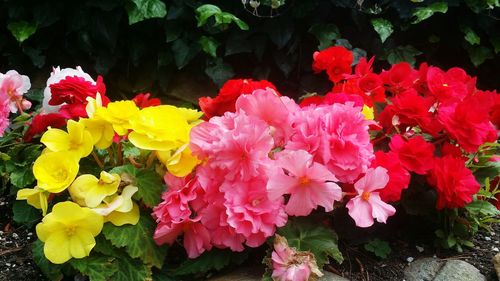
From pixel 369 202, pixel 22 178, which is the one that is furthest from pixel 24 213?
pixel 369 202

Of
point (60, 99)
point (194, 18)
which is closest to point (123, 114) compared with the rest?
point (60, 99)

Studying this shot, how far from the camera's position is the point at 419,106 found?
6.15 ft

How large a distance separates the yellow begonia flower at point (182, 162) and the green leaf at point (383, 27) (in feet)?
5.62

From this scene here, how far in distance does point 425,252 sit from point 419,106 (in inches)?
19.1

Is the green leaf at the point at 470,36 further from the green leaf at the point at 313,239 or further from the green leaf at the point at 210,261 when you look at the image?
the green leaf at the point at 210,261

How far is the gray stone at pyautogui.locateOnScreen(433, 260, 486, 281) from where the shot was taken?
1.85 metres

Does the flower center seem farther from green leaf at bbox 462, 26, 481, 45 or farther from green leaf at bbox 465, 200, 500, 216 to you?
green leaf at bbox 462, 26, 481, 45

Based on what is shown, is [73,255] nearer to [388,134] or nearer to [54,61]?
[388,134]

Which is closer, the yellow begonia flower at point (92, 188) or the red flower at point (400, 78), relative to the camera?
the yellow begonia flower at point (92, 188)

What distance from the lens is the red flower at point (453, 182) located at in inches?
70.5

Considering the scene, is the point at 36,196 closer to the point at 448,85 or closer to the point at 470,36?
the point at 448,85

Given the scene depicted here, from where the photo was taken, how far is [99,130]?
180cm

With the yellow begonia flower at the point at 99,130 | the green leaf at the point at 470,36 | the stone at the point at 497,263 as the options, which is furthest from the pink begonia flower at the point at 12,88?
the green leaf at the point at 470,36

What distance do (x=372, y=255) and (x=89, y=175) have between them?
0.91m
